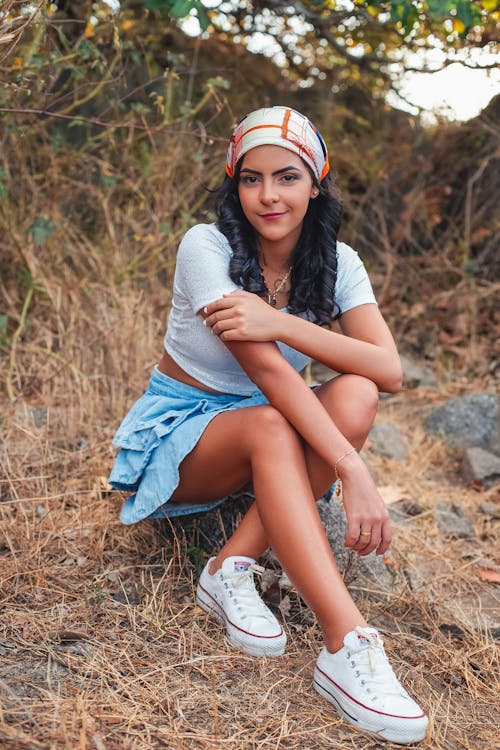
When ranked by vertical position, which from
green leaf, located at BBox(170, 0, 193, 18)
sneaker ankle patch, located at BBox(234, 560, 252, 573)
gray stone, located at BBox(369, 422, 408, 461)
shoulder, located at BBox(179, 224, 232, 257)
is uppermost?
green leaf, located at BBox(170, 0, 193, 18)

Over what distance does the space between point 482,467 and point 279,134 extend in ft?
7.30

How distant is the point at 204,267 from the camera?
2.22 m

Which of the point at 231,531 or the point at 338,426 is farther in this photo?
the point at 231,531

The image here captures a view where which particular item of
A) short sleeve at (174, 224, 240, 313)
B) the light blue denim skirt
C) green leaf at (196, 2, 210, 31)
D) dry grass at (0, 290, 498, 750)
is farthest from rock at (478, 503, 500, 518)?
green leaf at (196, 2, 210, 31)

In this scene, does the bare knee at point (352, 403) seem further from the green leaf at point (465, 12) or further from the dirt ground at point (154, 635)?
the green leaf at point (465, 12)

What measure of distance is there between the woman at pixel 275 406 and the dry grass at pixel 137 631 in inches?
4.4

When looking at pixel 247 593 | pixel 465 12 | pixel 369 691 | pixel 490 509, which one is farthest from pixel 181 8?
pixel 490 509

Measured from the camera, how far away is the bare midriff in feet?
7.95

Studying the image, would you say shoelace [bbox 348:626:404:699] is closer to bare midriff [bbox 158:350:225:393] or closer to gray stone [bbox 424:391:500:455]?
bare midriff [bbox 158:350:225:393]

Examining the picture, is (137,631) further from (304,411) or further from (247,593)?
(304,411)

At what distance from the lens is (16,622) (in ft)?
6.59

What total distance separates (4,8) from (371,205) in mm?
4109

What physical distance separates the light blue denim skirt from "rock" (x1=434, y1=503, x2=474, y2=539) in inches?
48.2

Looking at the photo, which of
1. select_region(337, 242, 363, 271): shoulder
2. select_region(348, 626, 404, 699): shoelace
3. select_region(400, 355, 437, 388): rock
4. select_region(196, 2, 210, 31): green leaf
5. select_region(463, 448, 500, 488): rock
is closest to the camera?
select_region(348, 626, 404, 699): shoelace
